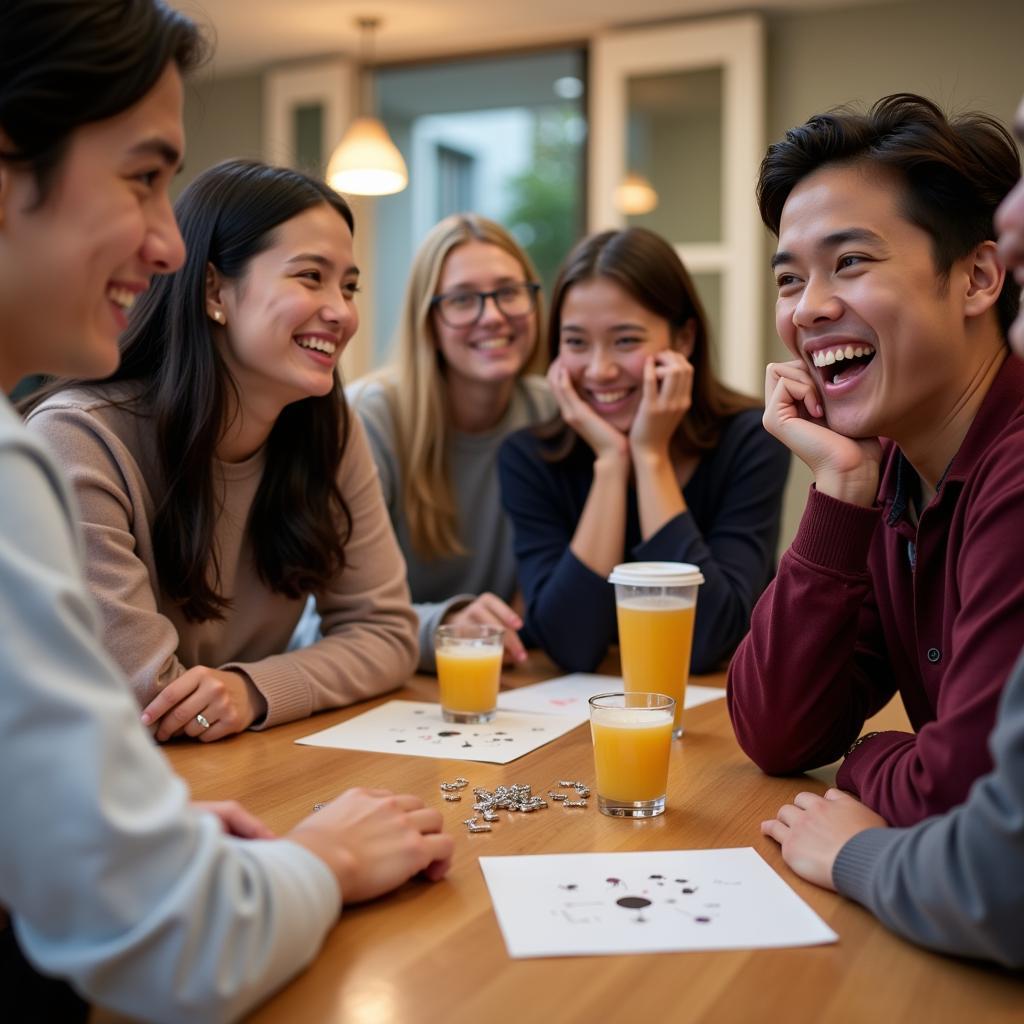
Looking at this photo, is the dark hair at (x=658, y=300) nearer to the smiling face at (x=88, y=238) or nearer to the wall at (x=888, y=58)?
the smiling face at (x=88, y=238)

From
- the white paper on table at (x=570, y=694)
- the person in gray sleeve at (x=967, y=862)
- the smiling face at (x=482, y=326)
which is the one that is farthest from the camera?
the smiling face at (x=482, y=326)

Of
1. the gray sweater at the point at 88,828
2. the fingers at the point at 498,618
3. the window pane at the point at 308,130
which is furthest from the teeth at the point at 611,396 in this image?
the window pane at the point at 308,130

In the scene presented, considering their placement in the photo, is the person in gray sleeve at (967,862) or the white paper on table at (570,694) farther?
the white paper on table at (570,694)

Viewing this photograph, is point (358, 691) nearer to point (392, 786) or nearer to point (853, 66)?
point (392, 786)

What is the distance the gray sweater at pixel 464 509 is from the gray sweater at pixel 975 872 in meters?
1.83

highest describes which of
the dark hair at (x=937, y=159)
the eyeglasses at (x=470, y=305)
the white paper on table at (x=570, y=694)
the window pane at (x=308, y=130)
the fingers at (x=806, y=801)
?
the window pane at (x=308, y=130)

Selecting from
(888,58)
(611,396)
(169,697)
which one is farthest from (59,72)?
(888,58)

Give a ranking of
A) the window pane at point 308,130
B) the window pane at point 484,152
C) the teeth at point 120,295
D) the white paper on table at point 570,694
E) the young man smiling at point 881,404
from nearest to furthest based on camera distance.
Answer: the teeth at point 120,295
the young man smiling at point 881,404
the white paper on table at point 570,694
the window pane at point 308,130
the window pane at point 484,152

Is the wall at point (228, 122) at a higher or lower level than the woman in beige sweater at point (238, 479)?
higher

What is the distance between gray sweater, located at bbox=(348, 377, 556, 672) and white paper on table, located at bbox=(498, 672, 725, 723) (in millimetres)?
738

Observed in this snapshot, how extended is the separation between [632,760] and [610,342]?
4.51 ft

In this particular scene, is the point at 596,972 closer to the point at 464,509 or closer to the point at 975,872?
the point at 975,872

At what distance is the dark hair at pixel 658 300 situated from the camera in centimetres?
244

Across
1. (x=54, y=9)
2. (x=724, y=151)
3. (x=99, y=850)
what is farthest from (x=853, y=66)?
(x=99, y=850)
